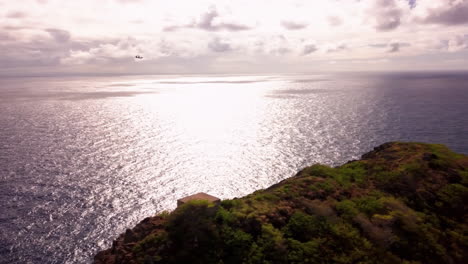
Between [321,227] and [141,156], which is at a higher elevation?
[321,227]

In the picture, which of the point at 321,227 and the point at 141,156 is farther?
the point at 141,156

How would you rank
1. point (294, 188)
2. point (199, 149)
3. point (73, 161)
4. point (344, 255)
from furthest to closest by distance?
point (199, 149), point (73, 161), point (294, 188), point (344, 255)

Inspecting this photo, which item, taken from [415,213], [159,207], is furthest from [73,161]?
[415,213]

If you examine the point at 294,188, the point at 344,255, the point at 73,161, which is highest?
the point at 294,188

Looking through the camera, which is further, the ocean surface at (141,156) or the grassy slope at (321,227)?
the ocean surface at (141,156)

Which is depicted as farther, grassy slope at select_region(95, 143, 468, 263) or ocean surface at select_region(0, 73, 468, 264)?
ocean surface at select_region(0, 73, 468, 264)

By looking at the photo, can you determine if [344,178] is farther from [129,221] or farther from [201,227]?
[129,221]

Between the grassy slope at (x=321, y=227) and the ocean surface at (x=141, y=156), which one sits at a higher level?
the grassy slope at (x=321, y=227)

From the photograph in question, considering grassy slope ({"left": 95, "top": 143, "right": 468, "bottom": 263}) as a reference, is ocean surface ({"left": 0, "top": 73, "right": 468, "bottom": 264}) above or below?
below
